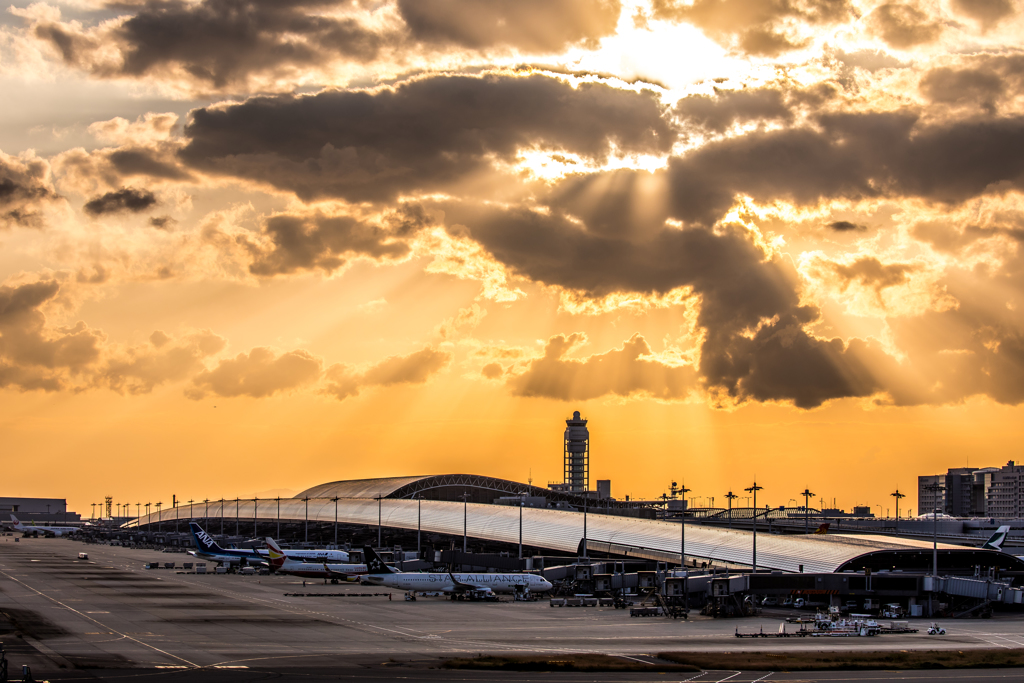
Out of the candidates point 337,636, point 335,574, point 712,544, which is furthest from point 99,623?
point 712,544

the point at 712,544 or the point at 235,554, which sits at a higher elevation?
the point at 712,544

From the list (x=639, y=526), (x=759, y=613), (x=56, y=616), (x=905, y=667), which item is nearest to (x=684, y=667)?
(x=905, y=667)

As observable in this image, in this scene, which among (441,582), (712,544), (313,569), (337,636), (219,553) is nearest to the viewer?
(337,636)

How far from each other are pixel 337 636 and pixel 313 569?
61770mm

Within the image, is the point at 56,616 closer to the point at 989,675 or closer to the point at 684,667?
the point at 684,667

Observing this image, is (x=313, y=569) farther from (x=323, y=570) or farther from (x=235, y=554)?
(x=235, y=554)

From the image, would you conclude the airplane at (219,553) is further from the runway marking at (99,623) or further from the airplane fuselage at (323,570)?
the runway marking at (99,623)

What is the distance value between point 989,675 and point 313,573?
302ft

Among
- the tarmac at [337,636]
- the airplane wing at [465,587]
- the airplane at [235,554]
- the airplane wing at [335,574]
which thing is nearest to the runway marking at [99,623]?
the tarmac at [337,636]

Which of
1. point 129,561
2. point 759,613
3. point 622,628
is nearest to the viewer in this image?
point 622,628

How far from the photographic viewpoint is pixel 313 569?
5330 inches

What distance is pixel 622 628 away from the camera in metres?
84.6

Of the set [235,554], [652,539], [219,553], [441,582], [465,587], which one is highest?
[652,539]

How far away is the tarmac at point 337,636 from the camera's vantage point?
5669cm
